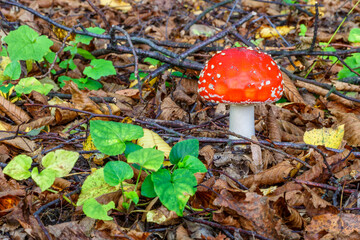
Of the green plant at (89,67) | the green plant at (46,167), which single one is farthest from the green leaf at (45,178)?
the green plant at (89,67)

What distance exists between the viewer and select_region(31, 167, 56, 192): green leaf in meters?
1.73

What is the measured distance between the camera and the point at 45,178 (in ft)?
5.78

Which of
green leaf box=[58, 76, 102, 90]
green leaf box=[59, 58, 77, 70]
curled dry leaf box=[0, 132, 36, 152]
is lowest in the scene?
curled dry leaf box=[0, 132, 36, 152]

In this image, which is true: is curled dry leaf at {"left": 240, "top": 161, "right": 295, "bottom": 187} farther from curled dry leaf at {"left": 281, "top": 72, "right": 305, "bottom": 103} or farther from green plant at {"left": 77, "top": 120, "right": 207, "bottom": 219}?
curled dry leaf at {"left": 281, "top": 72, "right": 305, "bottom": 103}

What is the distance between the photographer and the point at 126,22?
17.1 feet

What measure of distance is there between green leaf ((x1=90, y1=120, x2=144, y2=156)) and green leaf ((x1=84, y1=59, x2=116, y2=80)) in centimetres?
127

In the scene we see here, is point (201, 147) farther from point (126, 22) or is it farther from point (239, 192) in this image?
point (126, 22)

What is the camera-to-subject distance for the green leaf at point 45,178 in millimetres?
1731

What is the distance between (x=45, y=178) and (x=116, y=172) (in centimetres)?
37

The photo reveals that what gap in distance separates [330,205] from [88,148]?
58.2 inches

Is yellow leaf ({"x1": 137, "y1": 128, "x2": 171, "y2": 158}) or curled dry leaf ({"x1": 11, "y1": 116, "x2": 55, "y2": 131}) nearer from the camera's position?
yellow leaf ({"x1": 137, "y1": 128, "x2": 171, "y2": 158})

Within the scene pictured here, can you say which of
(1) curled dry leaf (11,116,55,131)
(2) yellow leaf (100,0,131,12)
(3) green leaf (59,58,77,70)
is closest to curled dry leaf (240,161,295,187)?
(1) curled dry leaf (11,116,55,131)

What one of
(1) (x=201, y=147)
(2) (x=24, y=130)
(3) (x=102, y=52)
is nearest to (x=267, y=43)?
(3) (x=102, y=52)

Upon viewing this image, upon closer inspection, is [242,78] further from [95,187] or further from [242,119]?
[95,187]
